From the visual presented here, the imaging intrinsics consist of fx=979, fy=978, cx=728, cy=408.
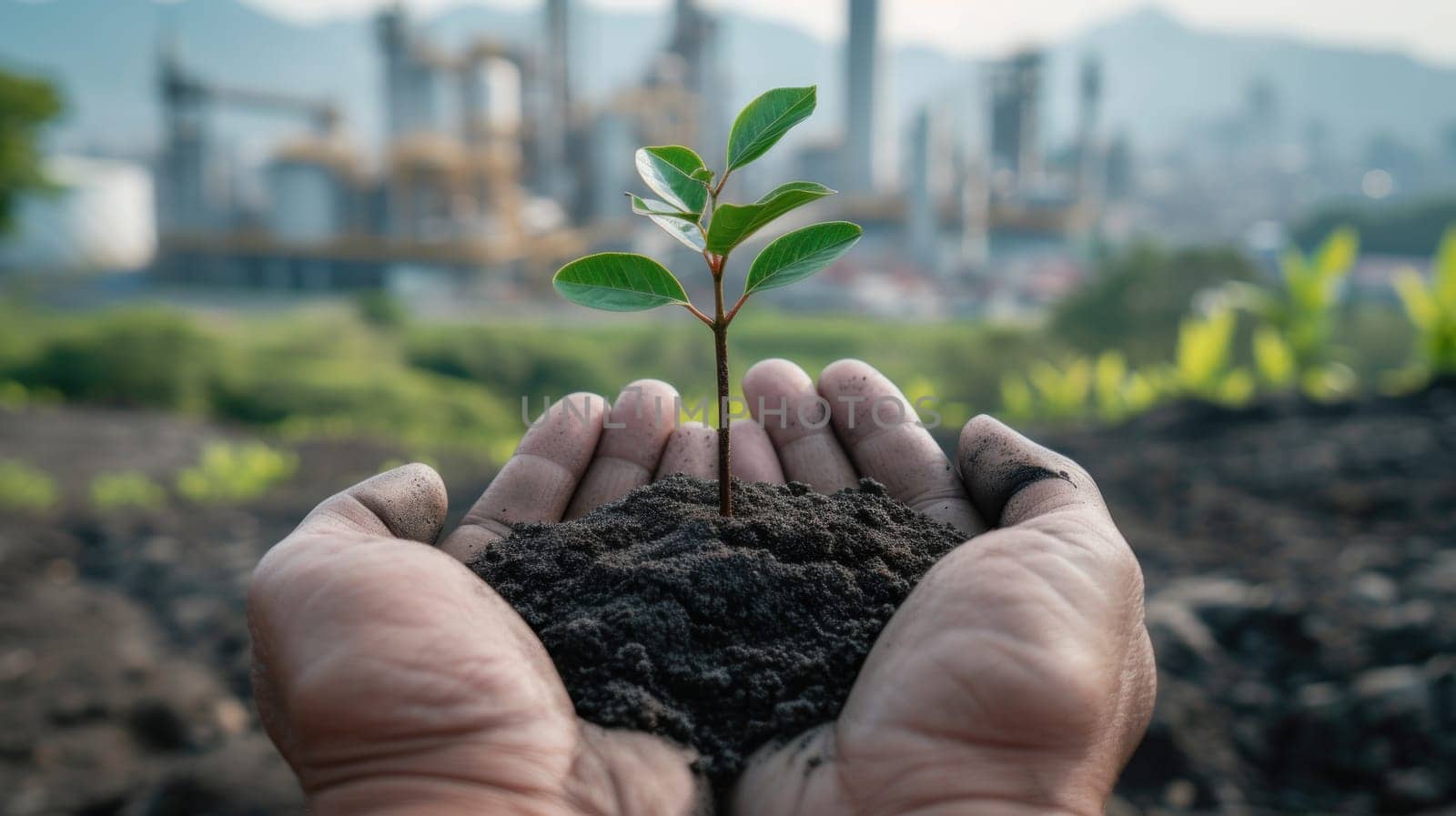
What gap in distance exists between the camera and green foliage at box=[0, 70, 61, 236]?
867cm

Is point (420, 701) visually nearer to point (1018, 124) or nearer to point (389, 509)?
point (389, 509)

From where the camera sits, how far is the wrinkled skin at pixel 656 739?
1069 millimetres

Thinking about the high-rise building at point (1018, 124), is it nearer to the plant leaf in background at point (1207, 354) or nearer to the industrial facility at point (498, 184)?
the industrial facility at point (498, 184)

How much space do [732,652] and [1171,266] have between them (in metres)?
10.3

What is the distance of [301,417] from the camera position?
335 inches

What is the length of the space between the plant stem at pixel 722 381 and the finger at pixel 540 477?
0.33m

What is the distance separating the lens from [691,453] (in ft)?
6.01

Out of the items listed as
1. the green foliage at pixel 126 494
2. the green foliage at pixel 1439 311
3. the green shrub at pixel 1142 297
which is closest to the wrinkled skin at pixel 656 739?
the green foliage at pixel 1439 311

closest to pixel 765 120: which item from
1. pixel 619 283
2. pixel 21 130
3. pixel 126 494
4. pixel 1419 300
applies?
pixel 619 283

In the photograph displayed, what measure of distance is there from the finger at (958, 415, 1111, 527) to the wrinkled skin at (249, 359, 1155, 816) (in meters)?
0.10

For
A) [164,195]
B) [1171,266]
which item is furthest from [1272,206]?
[164,195]

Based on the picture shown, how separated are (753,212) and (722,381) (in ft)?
0.85

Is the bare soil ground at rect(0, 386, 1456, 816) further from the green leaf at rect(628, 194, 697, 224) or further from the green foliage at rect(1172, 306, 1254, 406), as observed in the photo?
the green leaf at rect(628, 194, 697, 224)

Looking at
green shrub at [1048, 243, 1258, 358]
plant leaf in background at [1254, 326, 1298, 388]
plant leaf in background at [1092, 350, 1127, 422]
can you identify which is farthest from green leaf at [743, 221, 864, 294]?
green shrub at [1048, 243, 1258, 358]
